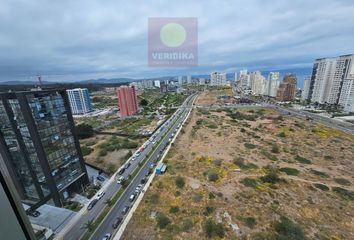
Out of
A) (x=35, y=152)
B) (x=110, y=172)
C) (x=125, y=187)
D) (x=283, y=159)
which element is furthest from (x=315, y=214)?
(x=35, y=152)

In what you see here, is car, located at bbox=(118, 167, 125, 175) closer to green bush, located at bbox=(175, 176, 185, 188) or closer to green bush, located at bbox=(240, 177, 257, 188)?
green bush, located at bbox=(175, 176, 185, 188)

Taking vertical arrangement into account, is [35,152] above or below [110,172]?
above

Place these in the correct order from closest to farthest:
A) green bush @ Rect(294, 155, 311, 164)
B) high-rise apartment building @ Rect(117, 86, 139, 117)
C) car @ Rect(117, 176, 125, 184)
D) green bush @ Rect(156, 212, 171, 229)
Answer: green bush @ Rect(156, 212, 171, 229) → car @ Rect(117, 176, 125, 184) → green bush @ Rect(294, 155, 311, 164) → high-rise apartment building @ Rect(117, 86, 139, 117)

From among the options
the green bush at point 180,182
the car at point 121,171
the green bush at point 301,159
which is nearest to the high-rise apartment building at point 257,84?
the green bush at point 301,159

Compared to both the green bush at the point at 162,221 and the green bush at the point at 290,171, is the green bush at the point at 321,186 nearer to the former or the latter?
the green bush at the point at 290,171

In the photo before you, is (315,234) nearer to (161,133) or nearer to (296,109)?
(161,133)

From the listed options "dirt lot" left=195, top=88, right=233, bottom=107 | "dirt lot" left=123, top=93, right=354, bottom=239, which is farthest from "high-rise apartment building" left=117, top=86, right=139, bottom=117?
"dirt lot" left=123, top=93, right=354, bottom=239

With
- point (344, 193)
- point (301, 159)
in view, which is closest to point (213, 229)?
point (344, 193)
